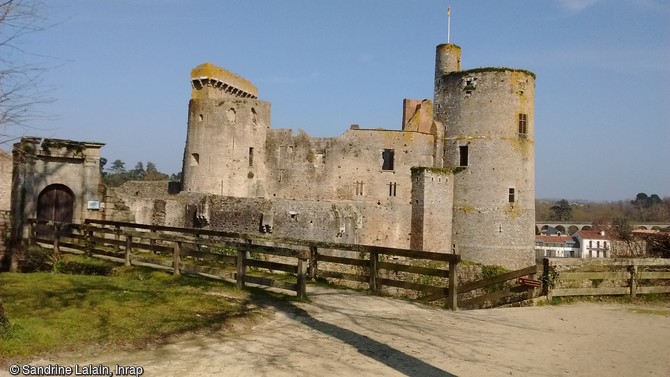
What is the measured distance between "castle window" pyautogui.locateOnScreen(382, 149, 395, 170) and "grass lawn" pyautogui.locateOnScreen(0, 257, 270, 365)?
27.6m

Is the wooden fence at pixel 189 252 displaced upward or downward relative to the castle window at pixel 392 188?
downward

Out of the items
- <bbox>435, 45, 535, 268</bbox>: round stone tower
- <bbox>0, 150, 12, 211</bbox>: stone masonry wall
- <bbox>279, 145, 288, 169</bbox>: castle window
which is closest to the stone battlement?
<bbox>279, 145, 288, 169</bbox>: castle window

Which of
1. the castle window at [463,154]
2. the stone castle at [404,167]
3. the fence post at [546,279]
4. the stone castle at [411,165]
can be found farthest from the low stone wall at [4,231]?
the castle window at [463,154]

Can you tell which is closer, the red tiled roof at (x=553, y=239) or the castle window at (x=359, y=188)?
the castle window at (x=359, y=188)

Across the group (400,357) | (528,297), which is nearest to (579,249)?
(528,297)

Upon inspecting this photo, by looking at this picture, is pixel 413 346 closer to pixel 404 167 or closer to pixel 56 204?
pixel 56 204

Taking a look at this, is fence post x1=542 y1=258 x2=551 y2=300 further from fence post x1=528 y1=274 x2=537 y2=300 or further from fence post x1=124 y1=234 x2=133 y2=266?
fence post x1=124 y1=234 x2=133 y2=266

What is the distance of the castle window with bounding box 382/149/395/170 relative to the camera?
128ft

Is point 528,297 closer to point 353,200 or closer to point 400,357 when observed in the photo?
point 400,357

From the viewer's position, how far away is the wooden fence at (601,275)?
41.9ft

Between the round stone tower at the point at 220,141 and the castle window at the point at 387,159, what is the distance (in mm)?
8589

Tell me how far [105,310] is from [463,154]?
3007cm

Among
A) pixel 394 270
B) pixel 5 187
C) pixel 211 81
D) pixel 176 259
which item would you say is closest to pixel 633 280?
pixel 394 270

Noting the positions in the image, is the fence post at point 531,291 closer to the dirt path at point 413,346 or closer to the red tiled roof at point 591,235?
the dirt path at point 413,346
